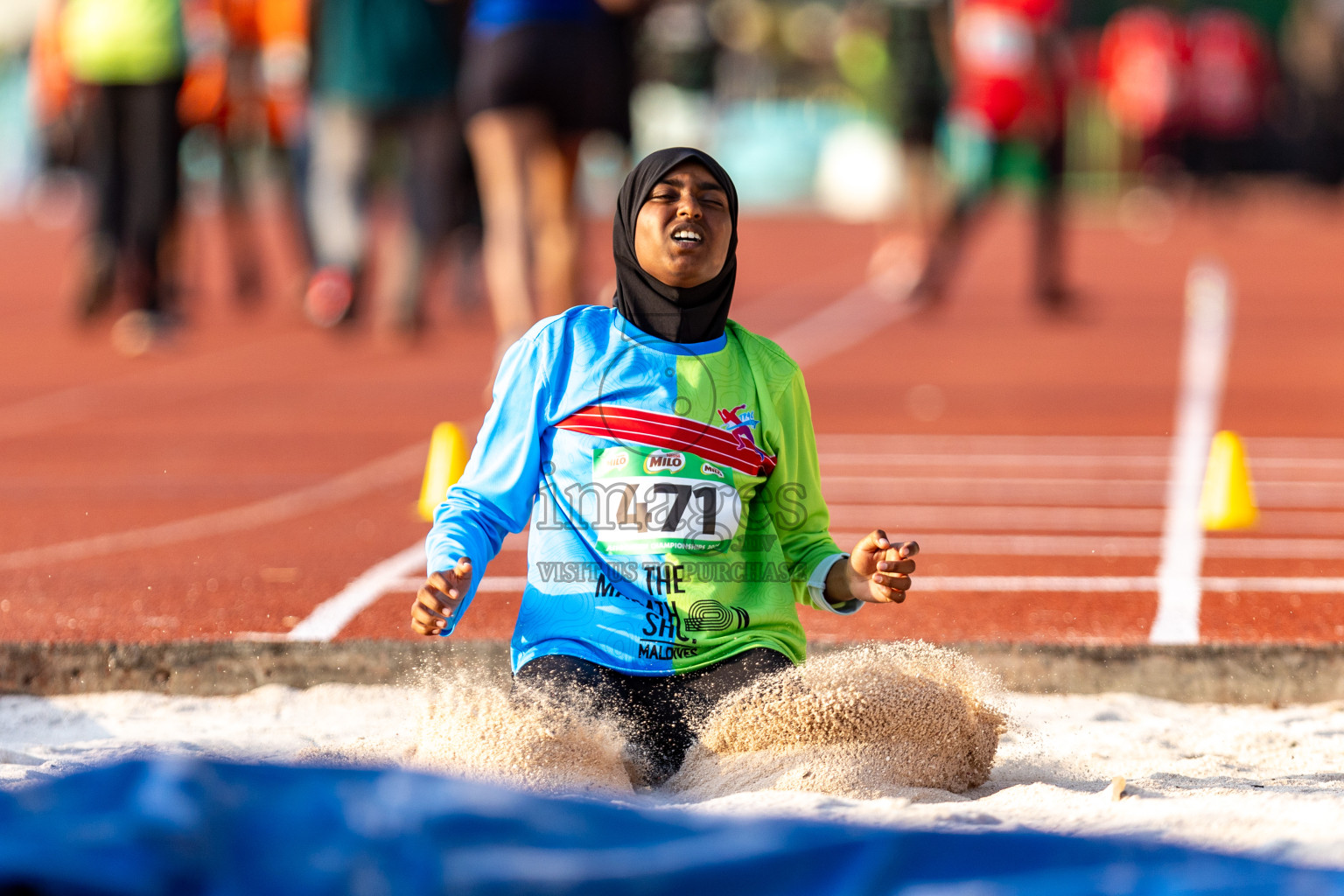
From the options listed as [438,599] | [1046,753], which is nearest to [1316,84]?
[1046,753]

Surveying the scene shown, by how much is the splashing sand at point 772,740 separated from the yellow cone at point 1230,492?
130 inches

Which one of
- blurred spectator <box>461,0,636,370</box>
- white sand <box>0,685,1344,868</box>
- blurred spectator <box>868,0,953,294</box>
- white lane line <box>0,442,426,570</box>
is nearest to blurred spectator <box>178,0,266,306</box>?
blurred spectator <box>868,0,953,294</box>

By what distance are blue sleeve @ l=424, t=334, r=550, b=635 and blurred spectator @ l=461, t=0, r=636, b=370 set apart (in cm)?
477

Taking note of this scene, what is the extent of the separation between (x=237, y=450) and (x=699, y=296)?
540 cm

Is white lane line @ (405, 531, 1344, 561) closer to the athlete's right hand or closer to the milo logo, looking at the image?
the milo logo

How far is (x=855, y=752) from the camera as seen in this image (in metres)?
3.68

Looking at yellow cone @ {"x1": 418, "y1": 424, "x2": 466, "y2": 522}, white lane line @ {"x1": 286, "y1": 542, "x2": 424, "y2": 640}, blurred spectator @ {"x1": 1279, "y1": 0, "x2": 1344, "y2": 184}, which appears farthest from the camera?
blurred spectator @ {"x1": 1279, "y1": 0, "x2": 1344, "y2": 184}

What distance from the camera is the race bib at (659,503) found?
3801mm

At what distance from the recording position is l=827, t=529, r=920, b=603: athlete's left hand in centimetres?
362

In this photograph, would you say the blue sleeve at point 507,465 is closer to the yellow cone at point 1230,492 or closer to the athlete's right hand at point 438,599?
the athlete's right hand at point 438,599

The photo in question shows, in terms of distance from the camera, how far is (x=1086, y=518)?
7.14 meters

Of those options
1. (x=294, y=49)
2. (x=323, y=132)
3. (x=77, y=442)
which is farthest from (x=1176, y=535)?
(x=294, y=49)

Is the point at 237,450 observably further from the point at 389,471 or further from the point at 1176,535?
the point at 1176,535

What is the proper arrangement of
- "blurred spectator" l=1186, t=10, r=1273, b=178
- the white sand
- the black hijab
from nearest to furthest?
the white sand < the black hijab < "blurred spectator" l=1186, t=10, r=1273, b=178
